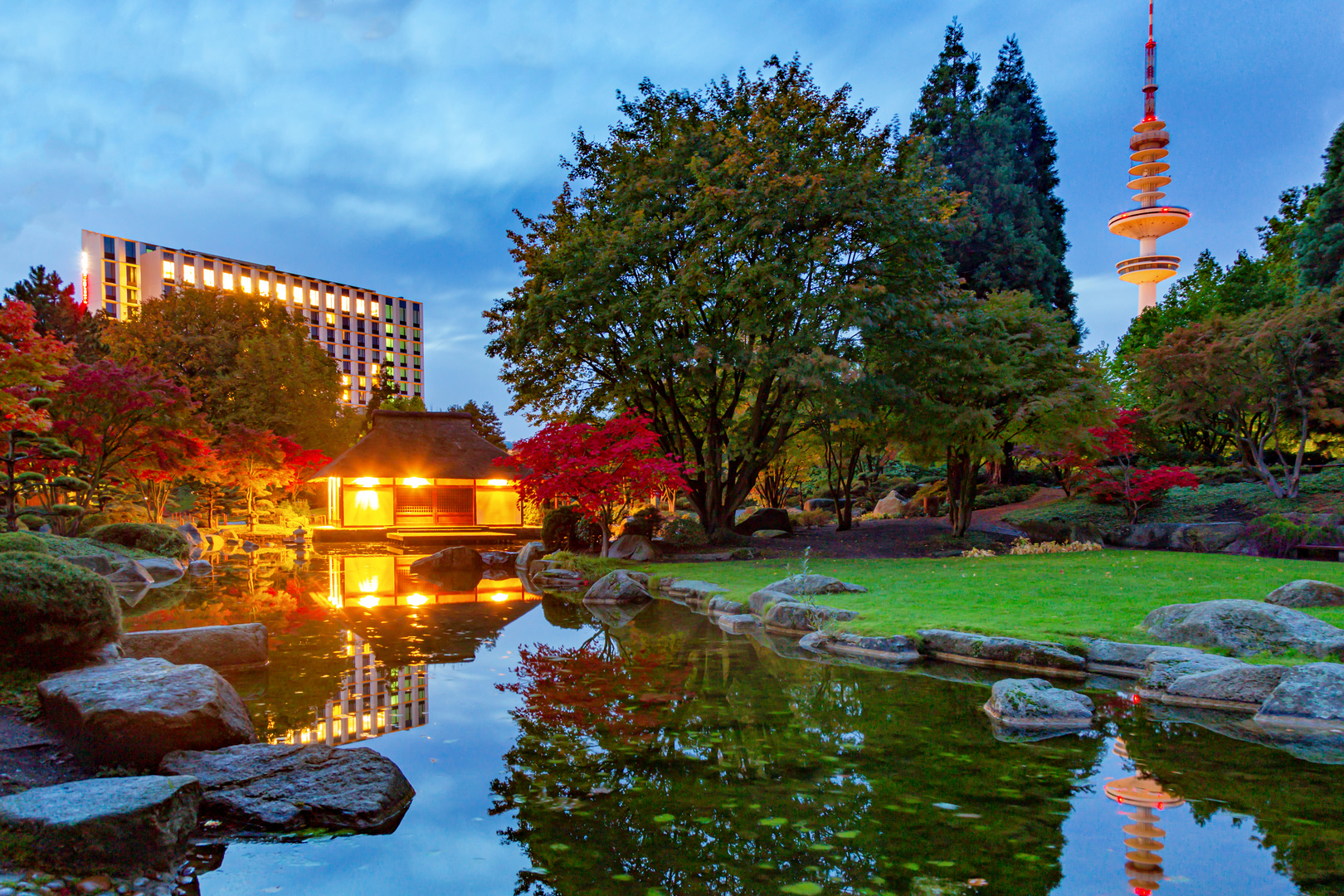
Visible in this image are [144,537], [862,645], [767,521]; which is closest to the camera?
[862,645]

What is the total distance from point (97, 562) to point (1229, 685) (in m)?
15.2

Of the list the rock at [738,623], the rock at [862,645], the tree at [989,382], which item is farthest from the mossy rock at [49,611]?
the tree at [989,382]

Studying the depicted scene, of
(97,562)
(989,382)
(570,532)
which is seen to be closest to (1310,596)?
(989,382)

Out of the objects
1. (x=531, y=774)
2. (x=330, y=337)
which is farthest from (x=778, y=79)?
(x=330, y=337)

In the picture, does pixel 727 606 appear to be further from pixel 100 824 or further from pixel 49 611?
pixel 100 824

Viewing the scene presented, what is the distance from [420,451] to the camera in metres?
28.8

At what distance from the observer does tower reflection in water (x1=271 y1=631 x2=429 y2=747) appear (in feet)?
15.9

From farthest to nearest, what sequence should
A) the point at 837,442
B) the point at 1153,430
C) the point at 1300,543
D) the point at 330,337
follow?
the point at 330,337 < the point at 1153,430 < the point at 837,442 < the point at 1300,543

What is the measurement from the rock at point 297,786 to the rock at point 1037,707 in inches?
151

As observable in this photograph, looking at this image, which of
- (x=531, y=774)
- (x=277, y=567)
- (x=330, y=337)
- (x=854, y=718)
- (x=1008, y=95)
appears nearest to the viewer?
(x=531, y=774)

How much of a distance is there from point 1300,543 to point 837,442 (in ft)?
33.2

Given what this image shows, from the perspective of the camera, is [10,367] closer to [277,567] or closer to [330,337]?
[277,567]

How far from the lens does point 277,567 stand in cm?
1658

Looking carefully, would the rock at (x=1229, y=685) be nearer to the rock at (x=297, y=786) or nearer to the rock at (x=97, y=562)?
the rock at (x=297, y=786)
